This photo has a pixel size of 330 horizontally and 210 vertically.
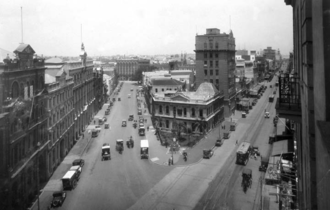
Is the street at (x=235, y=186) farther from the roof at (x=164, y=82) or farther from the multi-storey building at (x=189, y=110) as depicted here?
the roof at (x=164, y=82)

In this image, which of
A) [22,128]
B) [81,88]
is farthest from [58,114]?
[81,88]

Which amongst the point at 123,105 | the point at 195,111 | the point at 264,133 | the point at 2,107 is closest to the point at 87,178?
the point at 2,107

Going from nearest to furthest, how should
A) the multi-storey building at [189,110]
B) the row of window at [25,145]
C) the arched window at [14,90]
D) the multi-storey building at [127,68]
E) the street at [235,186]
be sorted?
the arched window at [14,90], the row of window at [25,145], the street at [235,186], the multi-storey building at [189,110], the multi-storey building at [127,68]

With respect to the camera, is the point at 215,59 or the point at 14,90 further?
the point at 215,59

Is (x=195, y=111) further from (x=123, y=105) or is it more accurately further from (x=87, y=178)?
(x=123, y=105)

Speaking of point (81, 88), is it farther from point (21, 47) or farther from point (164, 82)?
point (21, 47)

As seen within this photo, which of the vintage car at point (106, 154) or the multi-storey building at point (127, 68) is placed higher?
the multi-storey building at point (127, 68)

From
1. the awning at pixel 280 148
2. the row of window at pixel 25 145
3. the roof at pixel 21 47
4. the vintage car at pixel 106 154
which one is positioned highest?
the roof at pixel 21 47

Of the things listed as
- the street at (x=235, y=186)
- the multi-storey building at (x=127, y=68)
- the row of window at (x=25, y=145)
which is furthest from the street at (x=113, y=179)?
the multi-storey building at (x=127, y=68)

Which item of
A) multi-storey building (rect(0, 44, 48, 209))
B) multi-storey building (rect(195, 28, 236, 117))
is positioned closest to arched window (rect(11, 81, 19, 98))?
multi-storey building (rect(0, 44, 48, 209))
